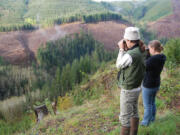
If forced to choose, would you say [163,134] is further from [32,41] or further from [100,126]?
[32,41]

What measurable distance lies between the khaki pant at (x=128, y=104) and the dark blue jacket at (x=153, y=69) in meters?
0.66

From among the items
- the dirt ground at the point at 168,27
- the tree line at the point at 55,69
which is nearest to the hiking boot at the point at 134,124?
the tree line at the point at 55,69

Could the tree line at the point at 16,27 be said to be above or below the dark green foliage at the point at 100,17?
below

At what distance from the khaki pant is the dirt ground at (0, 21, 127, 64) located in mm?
39831

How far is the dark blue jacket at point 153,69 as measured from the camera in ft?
10.0

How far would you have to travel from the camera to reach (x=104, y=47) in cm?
4612

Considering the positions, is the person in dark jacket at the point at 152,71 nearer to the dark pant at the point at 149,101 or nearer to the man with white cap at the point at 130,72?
the dark pant at the point at 149,101

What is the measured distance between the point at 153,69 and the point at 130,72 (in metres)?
0.89

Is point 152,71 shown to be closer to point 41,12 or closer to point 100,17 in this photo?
point 100,17

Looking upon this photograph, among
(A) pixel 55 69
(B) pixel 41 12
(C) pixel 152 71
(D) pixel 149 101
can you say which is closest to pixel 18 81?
(A) pixel 55 69

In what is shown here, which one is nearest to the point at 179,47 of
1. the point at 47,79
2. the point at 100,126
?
the point at 100,126

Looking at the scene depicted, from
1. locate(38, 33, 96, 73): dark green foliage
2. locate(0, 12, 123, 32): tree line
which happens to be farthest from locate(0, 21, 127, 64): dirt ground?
locate(38, 33, 96, 73): dark green foliage

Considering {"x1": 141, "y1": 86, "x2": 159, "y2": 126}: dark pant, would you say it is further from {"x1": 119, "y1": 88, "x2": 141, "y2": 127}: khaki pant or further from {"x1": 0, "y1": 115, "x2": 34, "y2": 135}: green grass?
{"x1": 0, "y1": 115, "x2": 34, "y2": 135}: green grass

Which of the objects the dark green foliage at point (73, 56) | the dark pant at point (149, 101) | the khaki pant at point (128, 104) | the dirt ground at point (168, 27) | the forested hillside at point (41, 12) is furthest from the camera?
the dirt ground at point (168, 27)
